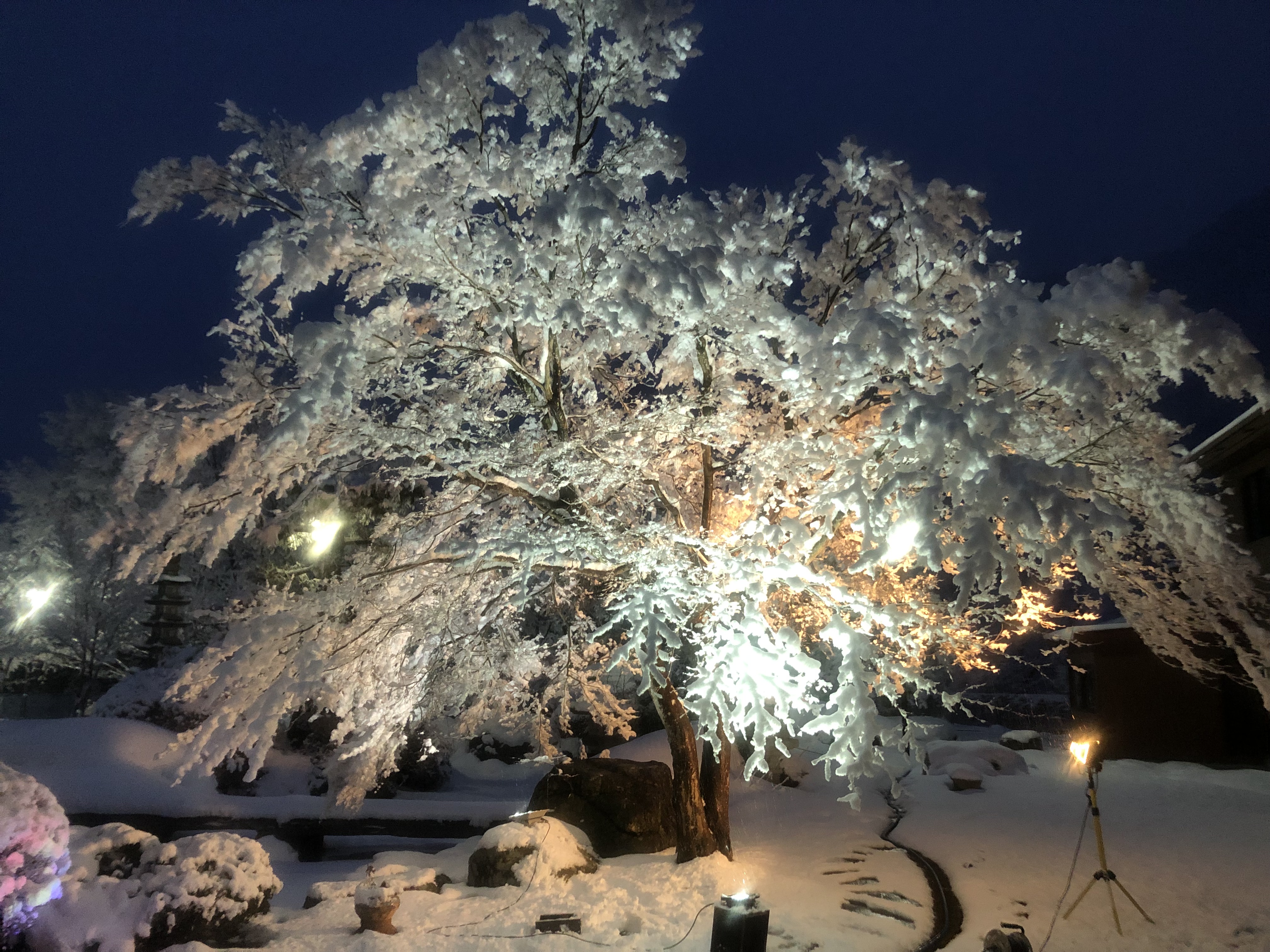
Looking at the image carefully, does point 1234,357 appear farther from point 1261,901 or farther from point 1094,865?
point 1094,865

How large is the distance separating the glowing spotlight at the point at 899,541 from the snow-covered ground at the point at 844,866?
4207 mm

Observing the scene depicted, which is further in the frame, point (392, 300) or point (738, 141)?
point (738, 141)

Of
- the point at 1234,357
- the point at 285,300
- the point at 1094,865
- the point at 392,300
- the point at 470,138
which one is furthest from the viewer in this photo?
the point at 1094,865

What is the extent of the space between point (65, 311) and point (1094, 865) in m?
169

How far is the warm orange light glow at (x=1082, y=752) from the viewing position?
732cm

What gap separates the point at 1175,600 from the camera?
788 cm

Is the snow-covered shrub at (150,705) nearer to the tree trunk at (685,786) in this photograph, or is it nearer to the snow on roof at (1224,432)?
the tree trunk at (685,786)

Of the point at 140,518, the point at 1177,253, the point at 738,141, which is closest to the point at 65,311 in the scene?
the point at 738,141

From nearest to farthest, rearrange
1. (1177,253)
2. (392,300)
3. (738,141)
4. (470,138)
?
(470,138) → (392,300) → (1177,253) → (738,141)

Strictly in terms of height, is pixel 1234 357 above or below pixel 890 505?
above

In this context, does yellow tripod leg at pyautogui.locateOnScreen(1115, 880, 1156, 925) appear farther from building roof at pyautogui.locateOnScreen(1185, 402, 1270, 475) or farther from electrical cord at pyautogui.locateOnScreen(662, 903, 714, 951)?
building roof at pyautogui.locateOnScreen(1185, 402, 1270, 475)

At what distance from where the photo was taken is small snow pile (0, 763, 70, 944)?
5.29 m

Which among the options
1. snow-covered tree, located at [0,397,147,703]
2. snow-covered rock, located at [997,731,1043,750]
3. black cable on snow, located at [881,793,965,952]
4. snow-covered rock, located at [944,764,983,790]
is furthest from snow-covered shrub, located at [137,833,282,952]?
snow-covered rock, located at [997,731,1043,750]

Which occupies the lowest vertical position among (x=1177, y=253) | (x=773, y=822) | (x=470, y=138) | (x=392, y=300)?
(x=773, y=822)
